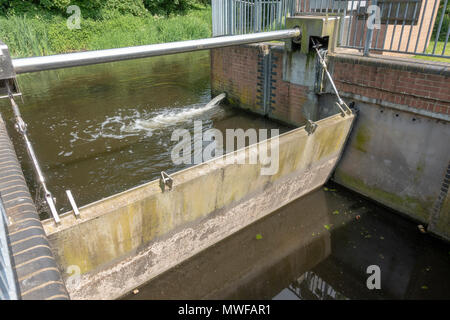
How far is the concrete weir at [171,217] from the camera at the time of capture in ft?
9.07

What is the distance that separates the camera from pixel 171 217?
3336 millimetres

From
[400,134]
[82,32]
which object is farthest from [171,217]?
[82,32]

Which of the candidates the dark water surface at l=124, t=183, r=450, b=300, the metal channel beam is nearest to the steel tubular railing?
the metal channel beam

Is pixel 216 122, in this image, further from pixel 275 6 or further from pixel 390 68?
pixel 390 68

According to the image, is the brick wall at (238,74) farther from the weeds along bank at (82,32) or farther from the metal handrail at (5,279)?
the weeds along bank at (82,32)

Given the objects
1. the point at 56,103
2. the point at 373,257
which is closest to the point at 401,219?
the point at 373,257

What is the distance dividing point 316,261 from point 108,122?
5.46 meters

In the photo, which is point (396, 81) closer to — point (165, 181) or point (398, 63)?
point (398, 63)

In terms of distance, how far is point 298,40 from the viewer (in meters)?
5.56

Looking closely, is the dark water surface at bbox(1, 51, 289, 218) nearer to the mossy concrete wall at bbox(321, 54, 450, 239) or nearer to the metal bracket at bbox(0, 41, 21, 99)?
the mossy concrete wall at bbox(321, 54, 450, 239)

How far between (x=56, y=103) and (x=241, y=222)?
6812mm

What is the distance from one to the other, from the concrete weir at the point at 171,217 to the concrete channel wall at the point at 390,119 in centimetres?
50

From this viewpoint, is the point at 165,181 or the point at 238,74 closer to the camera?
the point at 165,181

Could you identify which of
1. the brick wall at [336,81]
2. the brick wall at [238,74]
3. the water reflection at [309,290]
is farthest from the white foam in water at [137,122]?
the water reflection at [309,290]
